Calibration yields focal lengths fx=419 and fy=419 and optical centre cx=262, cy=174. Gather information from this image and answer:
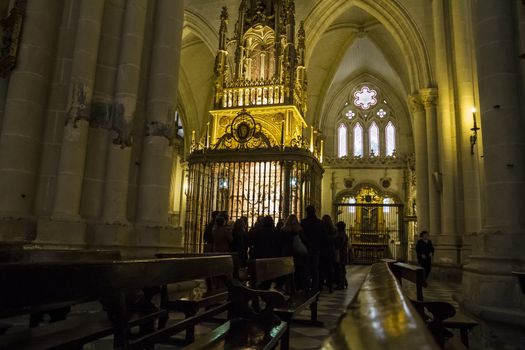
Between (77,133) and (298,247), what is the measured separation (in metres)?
4.18

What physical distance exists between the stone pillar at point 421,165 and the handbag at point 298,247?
954 cm

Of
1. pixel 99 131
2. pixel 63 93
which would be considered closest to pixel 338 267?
pixel 99 131

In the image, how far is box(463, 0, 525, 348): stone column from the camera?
532 centimetres

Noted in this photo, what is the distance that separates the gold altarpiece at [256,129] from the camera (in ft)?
51.5

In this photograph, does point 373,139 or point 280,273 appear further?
point 373,139

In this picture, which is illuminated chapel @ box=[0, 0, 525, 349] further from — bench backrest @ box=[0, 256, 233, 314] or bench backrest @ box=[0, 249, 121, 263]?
bench backrest @ box=[0, 256, 233, 314]

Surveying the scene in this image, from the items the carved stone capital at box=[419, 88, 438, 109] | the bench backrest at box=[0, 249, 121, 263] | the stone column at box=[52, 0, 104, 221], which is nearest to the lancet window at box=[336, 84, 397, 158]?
the carved stone capital at box=[419, 88, 438, 109]

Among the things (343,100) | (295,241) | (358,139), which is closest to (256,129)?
(295,241)

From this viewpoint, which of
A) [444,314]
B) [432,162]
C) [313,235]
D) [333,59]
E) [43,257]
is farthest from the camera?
[333,59]

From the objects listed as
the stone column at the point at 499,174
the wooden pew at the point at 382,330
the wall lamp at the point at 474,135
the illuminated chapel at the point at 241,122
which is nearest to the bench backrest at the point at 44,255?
the illuminated chapel at the point at 241,122

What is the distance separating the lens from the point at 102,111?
268 inches

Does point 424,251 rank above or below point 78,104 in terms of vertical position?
below

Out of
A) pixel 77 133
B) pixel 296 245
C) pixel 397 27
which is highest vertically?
pixel 397 27

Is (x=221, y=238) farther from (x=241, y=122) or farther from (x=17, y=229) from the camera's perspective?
(x=241, y=122)
